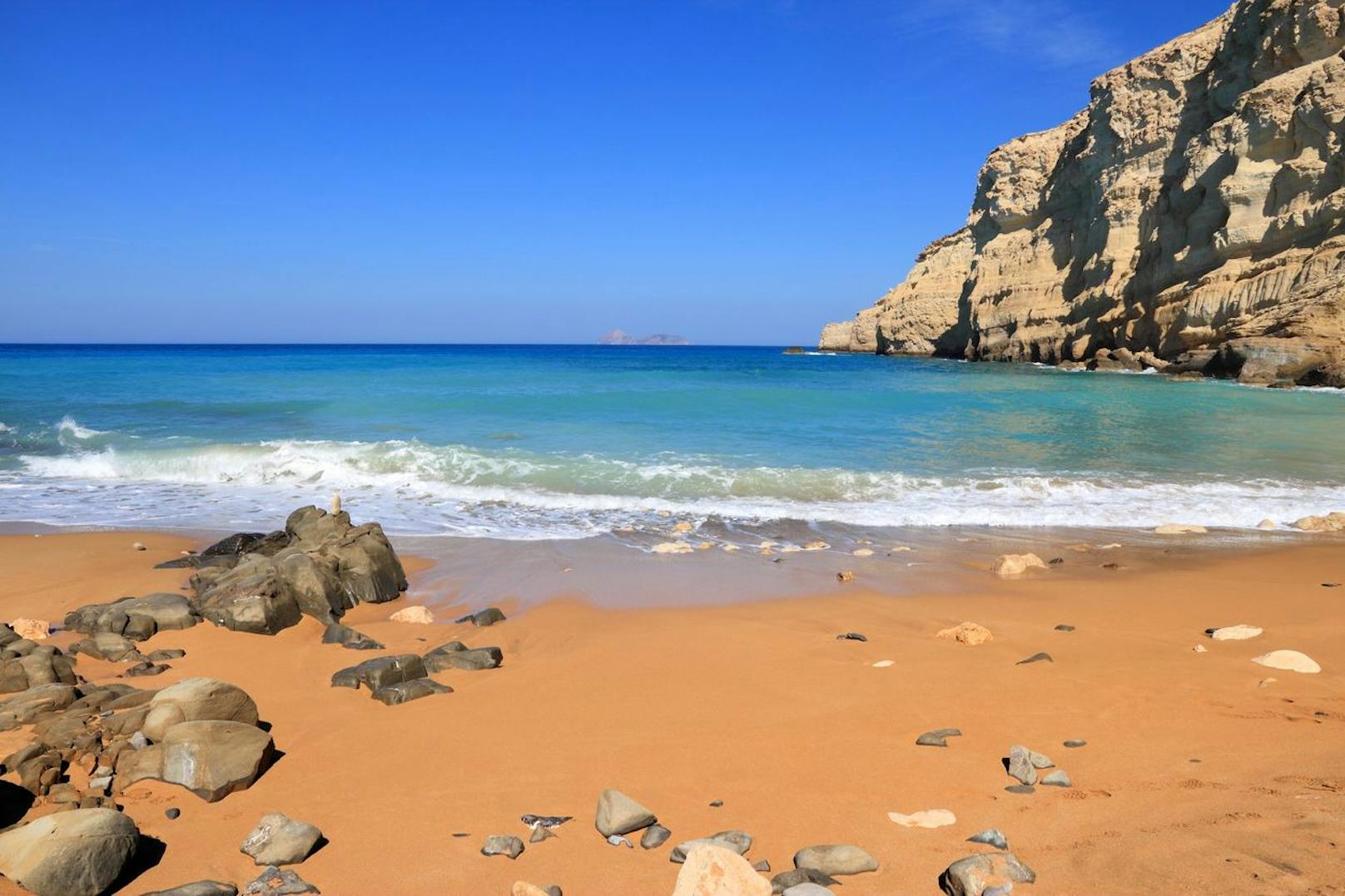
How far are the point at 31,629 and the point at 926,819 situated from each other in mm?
6069

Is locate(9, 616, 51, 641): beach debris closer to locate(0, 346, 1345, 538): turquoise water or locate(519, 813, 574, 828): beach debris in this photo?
locate(0, 346, 1345, 538): turquoise water

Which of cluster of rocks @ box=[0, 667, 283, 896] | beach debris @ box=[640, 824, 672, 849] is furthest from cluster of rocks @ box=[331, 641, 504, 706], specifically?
beach debris @ box=[640, 824, 672, 849]

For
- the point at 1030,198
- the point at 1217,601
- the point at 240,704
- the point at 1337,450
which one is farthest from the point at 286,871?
the point at 1030,198

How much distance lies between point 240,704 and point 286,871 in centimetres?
144

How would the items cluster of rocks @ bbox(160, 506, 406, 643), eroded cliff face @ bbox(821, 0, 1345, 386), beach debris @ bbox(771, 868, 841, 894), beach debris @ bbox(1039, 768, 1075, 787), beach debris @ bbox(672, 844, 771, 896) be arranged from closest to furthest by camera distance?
beach debris @ bbox(672, 844, 771, 896) → beach debris @ bbox(771, 868, 841, 894) → beach debris @ bbox(1039, 768, 1075, 787) → cluster of rocks @ bbox(160, 506, 406, 643) → eroded cliff face @ bbox(821, 0, 1345, 386)

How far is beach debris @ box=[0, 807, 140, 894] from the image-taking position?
2768 millimetres

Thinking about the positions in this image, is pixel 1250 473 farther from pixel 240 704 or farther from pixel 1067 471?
pixel 240 704

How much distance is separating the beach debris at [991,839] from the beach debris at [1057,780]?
539mm

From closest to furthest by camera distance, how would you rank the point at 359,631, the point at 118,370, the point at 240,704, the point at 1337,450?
the point at 240,704 → the point at 359,631 → the point at 1337,450 → the point at 118,370

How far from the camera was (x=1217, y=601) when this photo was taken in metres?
6.57

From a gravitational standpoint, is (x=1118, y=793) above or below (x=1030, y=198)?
below

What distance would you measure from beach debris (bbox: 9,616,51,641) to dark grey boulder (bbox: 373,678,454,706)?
292 centimetres

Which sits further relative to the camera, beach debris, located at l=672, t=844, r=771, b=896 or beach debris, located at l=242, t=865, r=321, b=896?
beach debris, located at l=242, t=865, r=321, b=896

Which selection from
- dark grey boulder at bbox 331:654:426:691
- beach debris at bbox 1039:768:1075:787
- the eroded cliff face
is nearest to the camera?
beach debris at bbox 1039:768:1075:787
